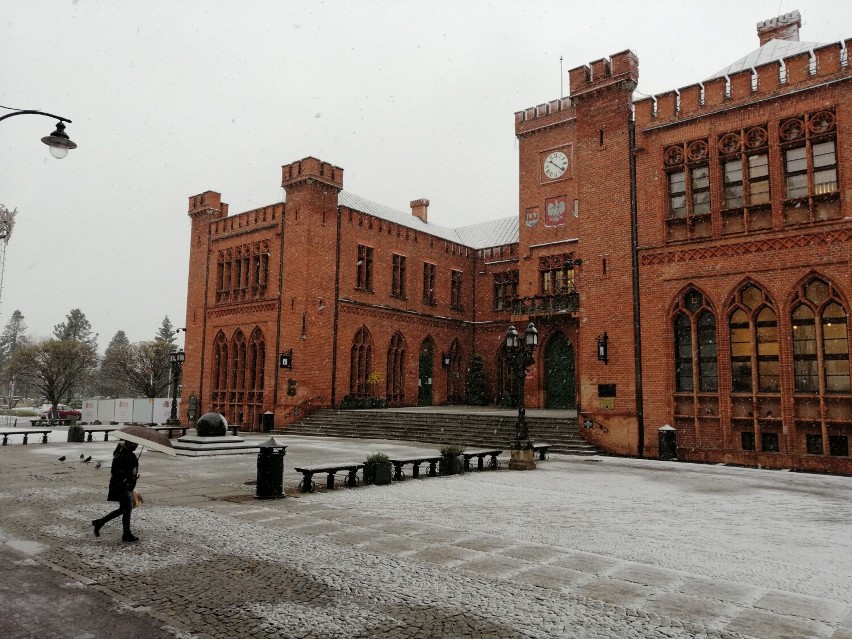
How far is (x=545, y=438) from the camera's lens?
2186 cm

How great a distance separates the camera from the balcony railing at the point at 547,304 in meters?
28.9

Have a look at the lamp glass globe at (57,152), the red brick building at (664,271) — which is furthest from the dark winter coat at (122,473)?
the red brick building at (664,271)

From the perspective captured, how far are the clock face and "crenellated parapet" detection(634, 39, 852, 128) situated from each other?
1071cm

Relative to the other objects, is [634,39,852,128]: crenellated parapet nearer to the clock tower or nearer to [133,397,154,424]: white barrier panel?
the clock tower

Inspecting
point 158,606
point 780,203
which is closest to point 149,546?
point 158,606

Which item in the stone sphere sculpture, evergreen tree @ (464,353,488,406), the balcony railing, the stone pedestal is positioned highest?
the balcony railing

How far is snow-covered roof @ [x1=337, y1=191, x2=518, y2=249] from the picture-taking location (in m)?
35.9

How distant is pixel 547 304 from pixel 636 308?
956 centimetres

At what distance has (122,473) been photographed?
7988mm

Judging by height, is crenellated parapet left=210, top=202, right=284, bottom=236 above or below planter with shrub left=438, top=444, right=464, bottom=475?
above

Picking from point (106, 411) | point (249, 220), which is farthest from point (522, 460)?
point (106, 411)

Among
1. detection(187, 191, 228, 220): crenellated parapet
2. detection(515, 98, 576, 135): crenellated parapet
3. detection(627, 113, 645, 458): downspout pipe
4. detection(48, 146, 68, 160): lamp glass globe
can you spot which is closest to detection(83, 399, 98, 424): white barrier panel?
detection(187, 191, 228, 220): crenellated parapet

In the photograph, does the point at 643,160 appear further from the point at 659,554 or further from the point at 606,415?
the point at 659,554

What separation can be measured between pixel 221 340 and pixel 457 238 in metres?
17.9
